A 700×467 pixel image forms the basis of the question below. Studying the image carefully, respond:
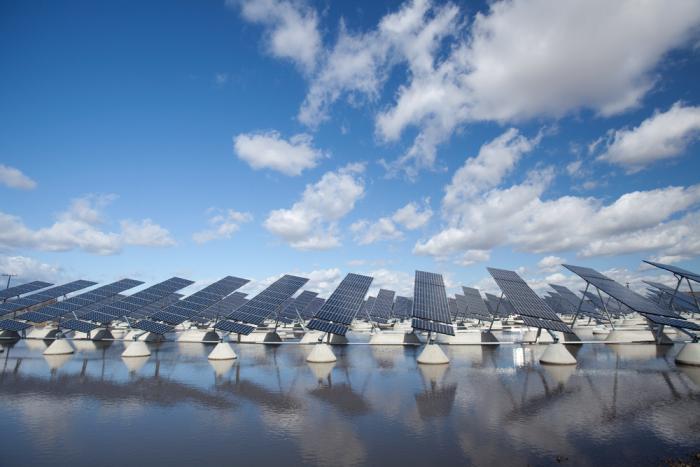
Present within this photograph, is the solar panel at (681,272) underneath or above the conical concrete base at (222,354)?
above

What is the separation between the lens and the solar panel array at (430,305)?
3762cm

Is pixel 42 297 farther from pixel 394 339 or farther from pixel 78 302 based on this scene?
pixel 394 339

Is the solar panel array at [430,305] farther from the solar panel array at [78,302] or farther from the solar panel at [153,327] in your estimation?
the solar panel array at [78,302]

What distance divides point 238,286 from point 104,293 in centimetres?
2293

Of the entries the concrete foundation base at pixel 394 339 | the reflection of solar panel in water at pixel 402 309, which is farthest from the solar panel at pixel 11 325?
the reflection of solar panel in water at pixel 402 309

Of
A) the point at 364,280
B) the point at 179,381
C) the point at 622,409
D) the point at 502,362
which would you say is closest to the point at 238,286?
the point at 364,280

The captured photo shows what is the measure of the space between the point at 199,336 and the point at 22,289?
35622 millimetres

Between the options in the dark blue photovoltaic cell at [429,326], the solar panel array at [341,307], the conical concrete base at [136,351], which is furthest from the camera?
the solar panel array at [341,307]

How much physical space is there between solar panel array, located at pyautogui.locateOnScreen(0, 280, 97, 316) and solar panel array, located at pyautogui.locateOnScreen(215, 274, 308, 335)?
33202mm

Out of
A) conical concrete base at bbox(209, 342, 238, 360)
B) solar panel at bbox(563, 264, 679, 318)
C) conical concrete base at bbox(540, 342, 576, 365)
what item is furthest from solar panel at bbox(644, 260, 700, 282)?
conical concrete base at bbox(209, 342, 238, 360)

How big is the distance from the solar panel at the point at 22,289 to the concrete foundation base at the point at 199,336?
102ft

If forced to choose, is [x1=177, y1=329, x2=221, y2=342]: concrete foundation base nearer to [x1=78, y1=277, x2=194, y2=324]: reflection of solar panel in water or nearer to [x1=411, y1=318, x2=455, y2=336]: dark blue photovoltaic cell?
[x1=78, y1=277, x2=194, y2=324]: reflection of solar panel in water

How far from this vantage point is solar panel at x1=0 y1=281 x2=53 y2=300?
200 feet

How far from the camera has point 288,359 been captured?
3900cm
